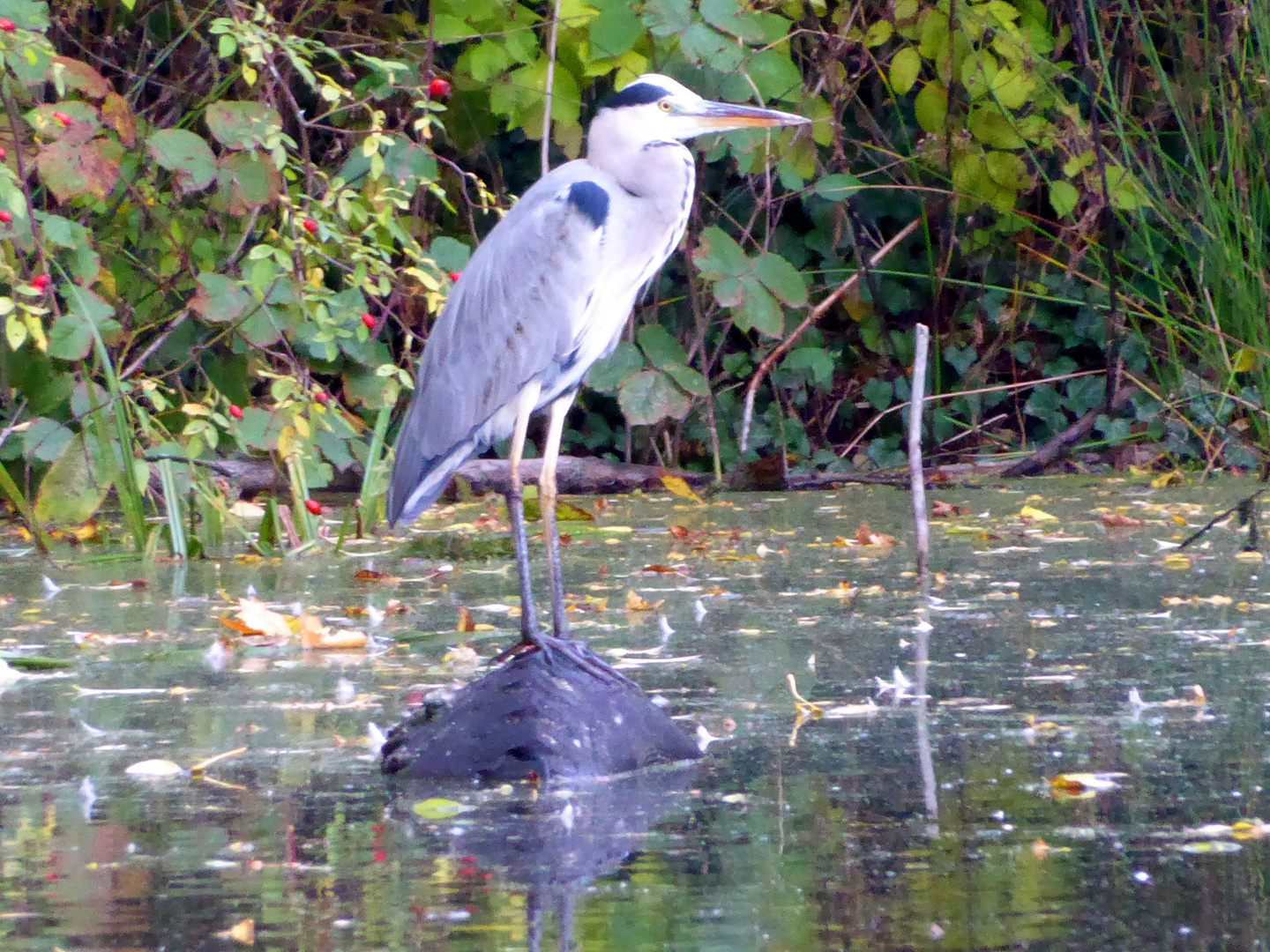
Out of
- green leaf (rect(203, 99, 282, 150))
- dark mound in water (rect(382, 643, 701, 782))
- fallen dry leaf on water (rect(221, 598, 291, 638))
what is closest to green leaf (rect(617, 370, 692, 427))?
green leaf (rect(203, 99, 282, 150))

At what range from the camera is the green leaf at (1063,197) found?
21.4 feet

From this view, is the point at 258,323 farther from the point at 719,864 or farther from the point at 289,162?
the point at 719,864

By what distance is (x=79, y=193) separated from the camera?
5.23 metres

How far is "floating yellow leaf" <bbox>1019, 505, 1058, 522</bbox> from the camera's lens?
5086 millimetres

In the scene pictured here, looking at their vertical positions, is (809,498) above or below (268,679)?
above

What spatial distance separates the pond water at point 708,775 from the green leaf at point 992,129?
8.68 ft

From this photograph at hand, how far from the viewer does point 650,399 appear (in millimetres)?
6402

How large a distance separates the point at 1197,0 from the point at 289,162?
11.1ft

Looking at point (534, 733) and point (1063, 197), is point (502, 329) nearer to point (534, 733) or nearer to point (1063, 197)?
point (534, 733)

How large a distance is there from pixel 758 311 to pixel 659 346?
418 mm

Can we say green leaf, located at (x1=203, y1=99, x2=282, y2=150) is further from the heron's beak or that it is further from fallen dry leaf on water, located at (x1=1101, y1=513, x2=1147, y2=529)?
fallen dry leaf on water, located at (x1=1101, y1=513, x2=1147, y2=529)

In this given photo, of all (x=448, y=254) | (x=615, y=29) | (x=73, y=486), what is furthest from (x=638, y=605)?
(x=615, y=29)

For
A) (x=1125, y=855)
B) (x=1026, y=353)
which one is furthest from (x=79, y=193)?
(x=1125, y=855)

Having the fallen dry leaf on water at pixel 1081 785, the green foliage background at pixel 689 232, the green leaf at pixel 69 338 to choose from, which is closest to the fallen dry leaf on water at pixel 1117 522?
the green foliage background at pixel 689 232
